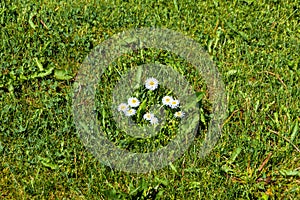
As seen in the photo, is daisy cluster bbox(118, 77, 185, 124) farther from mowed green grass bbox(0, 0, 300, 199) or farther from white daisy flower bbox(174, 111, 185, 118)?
mowed green grass bbox(0, 0, 300, 199)

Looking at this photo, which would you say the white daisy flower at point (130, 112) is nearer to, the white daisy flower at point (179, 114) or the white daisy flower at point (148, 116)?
the white daisy flower at point (148, 116)

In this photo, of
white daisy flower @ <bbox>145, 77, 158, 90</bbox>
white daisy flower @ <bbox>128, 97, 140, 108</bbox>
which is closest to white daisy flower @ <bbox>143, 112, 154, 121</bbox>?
white daisy flower @ <bbox>128, 97, 140, 108</bbox>

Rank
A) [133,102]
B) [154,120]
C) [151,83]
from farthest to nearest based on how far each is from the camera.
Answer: [151,83]
[133,102]
[154,120]

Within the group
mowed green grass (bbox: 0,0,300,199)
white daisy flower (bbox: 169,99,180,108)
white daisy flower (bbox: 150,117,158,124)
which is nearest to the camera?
mowed green grass (bbox: 0,0,300,199)

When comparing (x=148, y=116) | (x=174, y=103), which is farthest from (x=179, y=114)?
(x=148, y=116)

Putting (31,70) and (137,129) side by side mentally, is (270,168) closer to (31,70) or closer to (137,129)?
(137,129)

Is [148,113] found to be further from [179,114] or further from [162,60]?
[162,60]

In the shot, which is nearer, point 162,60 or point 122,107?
point 122,107
